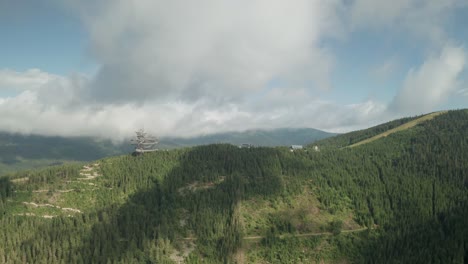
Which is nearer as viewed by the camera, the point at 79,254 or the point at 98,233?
the point at 79,254

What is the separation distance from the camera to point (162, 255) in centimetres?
19225

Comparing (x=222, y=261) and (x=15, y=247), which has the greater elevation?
(x=15, y=247)

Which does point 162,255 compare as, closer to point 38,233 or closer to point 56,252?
point 56,252

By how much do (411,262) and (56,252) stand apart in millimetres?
185220

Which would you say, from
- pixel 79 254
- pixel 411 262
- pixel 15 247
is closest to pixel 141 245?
pixel 79 254

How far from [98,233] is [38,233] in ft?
104

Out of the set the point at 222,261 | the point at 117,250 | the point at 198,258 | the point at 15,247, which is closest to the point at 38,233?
the point at 15,247

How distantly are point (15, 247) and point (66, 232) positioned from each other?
2446cm

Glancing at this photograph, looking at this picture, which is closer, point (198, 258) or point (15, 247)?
point (15, 247)

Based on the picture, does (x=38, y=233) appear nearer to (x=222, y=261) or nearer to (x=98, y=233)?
(x=98, y=233)

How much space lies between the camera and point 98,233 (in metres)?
199

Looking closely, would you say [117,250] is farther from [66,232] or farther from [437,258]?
[437,258]

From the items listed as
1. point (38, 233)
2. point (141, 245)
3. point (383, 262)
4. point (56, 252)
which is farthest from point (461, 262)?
point (38, 233)

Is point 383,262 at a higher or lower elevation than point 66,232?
lower
